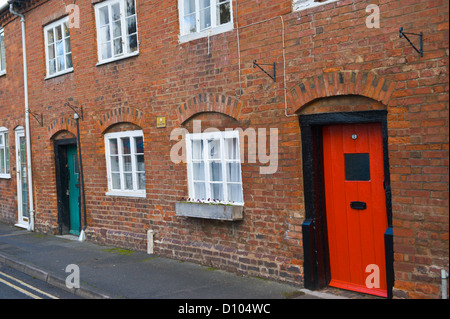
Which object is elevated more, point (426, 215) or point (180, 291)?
point (426, 215)

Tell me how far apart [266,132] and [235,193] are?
1247 millimetres

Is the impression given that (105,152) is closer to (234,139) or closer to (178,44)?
(178,44)

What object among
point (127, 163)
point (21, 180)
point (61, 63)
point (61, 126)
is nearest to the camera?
point (127, 163)

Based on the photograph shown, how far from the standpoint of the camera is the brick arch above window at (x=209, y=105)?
7312 millimetres

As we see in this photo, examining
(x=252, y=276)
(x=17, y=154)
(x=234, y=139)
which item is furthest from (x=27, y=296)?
(x=17, y=154)

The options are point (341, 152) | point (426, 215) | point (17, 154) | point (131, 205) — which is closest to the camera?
point (426, 215)

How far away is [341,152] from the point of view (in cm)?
637

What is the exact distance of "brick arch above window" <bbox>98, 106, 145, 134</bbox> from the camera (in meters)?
9.11

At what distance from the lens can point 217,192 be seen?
7.88 meters

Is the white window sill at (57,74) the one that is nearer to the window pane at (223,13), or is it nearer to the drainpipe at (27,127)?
the drainpipe at (27,127)

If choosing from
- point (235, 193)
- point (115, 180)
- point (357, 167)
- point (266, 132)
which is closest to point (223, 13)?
point (266, 132)

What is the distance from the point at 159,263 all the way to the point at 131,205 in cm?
168

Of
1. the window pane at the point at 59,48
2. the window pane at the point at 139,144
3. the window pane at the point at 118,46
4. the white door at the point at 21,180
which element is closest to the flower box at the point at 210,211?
the window pane at the point at 139,144

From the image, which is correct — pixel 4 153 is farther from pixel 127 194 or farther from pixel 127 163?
pixel 127 194
